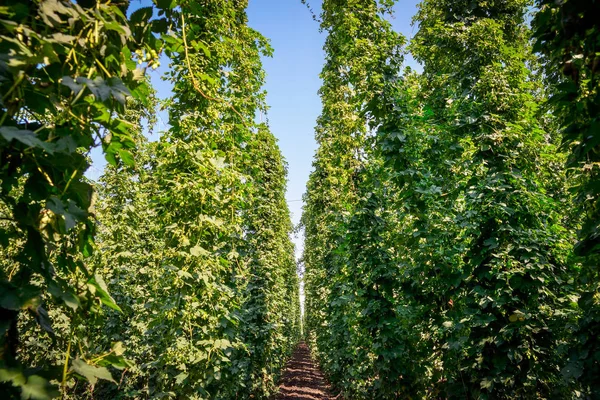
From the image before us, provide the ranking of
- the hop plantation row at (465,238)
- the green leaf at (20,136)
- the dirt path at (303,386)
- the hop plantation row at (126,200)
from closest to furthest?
the green leaf at (20,136) → the hop plantation row at (126,200) → the hop plantation row at (465,238) → the dirt path at (303,386)

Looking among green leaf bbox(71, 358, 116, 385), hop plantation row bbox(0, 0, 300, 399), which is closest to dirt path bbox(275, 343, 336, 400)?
hop plantation row bbox(0, 0, 300, 399)

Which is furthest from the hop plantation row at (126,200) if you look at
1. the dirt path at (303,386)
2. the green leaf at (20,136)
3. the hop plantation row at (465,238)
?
the dirt path at (303,386)

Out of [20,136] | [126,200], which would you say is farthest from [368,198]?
[126,200]

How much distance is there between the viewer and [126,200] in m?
8.59

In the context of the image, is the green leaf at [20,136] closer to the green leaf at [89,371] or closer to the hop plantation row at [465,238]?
the green leaf at [89,371]

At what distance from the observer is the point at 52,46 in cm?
111

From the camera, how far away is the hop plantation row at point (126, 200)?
1090 millimetres

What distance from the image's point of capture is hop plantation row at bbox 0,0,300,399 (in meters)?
1.09

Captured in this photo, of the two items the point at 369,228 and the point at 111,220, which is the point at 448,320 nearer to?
the point at 369,228

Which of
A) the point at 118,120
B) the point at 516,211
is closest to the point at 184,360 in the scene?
the point at 118,120

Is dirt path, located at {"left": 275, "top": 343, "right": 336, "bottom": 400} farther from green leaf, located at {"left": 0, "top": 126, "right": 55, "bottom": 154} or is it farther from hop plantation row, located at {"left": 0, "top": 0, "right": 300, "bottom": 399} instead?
green leaf, located at {"left": 0, "top": 126, "right": 55, "bottom": 154}

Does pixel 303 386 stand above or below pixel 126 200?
below

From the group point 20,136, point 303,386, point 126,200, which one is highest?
point 126,200

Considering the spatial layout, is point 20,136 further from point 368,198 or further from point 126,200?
point 126,200
